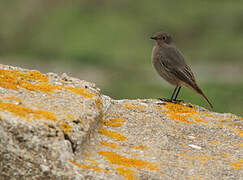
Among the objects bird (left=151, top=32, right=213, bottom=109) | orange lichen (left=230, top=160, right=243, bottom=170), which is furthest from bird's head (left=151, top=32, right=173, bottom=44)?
orange lichen (left=230, top=160, right=243, bottom=170)

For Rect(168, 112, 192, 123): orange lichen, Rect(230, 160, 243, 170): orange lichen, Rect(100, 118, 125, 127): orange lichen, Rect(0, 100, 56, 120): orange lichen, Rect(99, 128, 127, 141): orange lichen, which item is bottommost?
Rect(0, 100, 56, 120): orange lichen

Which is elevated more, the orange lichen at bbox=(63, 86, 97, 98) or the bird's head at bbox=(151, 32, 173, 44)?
the bird's head at bbox=(151, 32, 173, 44)

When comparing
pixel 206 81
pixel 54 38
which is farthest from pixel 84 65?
pixel 206 81

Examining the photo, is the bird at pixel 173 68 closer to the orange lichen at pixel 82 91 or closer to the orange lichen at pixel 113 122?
the orange lichen at pixel 113 122

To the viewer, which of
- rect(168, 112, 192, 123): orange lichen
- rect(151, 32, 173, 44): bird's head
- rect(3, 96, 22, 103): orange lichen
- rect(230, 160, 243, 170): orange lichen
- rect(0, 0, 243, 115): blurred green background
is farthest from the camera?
rect(0, 0, 243, 115): blurred green background

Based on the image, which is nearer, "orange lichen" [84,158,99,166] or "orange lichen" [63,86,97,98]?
"orange lichen" [84,158,99,166]

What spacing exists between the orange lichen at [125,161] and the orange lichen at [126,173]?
94 millimetres

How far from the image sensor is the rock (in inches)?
188

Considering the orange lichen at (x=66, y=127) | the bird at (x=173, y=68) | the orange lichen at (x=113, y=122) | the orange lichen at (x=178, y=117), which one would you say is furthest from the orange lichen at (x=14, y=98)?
the bird at (x=173, y=68)

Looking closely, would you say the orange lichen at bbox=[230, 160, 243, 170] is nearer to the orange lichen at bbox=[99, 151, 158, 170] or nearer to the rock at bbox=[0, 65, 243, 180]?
the rock at bbox=[0, 65, 243, 180]

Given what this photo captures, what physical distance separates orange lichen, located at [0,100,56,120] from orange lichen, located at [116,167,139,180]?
81 centimetres

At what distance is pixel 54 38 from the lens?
109 ft

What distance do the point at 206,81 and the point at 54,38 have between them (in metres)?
12.1

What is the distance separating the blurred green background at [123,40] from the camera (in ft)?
83.2
